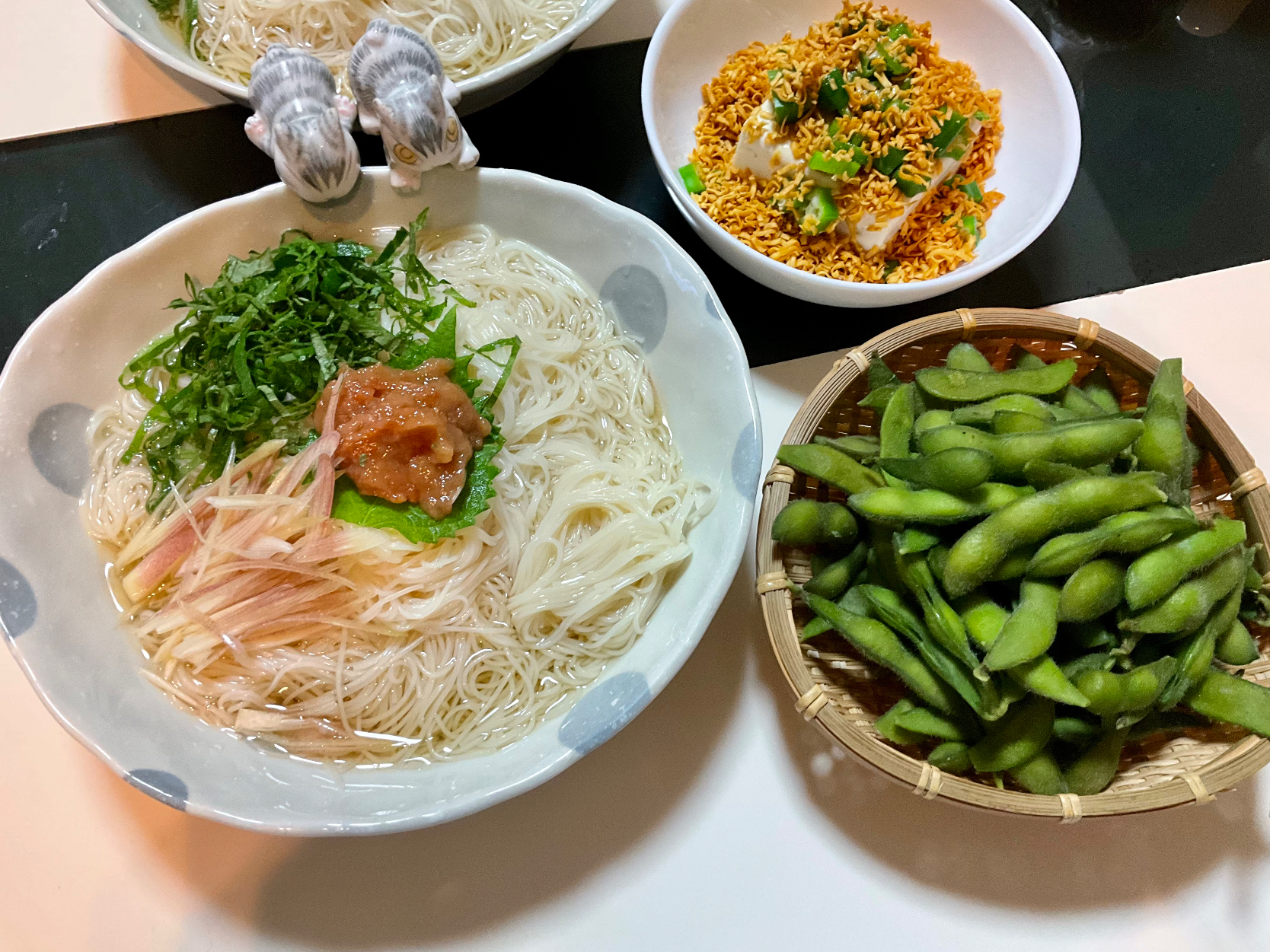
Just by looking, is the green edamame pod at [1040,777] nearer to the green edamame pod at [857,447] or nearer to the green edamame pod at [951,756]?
the green edamame pod at [951,756]

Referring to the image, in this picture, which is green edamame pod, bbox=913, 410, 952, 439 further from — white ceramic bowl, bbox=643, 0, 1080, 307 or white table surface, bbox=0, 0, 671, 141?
white table surface, bbox=0, 0, 671, 141

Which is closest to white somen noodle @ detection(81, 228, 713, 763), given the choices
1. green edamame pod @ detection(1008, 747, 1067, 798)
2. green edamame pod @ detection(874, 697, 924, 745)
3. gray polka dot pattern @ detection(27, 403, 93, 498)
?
gray polka dot pattern @ detection(27, 403, 93, 498)

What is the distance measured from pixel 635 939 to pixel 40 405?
159cm

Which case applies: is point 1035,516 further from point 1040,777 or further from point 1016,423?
point 1040,777

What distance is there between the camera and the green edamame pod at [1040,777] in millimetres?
1302

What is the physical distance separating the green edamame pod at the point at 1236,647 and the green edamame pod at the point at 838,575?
615mm

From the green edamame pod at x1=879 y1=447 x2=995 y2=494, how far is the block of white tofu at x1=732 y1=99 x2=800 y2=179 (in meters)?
0.83

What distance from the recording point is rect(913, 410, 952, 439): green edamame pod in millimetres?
1418

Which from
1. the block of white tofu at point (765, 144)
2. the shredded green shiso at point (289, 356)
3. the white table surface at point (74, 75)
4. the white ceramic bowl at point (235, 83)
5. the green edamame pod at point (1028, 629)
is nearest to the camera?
the green edamame pod at point (1028, 629)

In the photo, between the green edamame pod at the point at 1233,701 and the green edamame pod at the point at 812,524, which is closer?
the green edamame pod at the point at 1233,701

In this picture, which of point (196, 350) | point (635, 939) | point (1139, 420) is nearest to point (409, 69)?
point (196, 350)

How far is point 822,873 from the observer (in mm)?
1560

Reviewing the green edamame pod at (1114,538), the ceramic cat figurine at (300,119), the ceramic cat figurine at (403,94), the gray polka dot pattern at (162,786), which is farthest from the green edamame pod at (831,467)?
the gray polka dot pattern at (162,786)

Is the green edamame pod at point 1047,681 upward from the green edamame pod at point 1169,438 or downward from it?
downward
